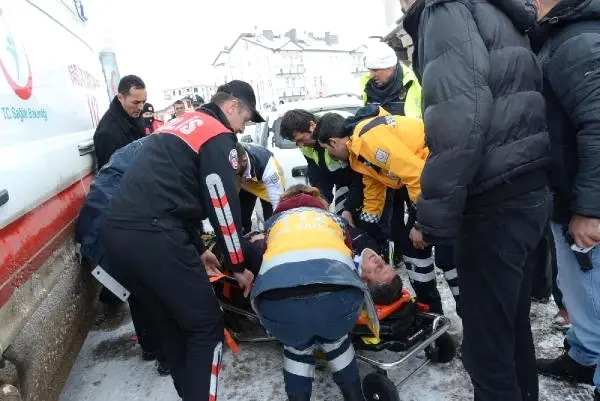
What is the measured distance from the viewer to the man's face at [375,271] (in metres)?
2.51

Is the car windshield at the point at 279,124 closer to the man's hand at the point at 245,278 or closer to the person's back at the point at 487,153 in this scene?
the man's hand at the point at 245,278

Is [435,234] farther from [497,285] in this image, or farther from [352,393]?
[352,393]

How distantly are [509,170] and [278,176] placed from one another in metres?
2.19

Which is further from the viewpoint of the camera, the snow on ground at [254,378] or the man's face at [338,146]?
the man's face at [338,146]

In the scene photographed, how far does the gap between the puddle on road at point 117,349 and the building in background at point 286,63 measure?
154 feet

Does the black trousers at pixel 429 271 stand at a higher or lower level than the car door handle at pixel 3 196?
lower

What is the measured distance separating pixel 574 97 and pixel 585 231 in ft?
1.52

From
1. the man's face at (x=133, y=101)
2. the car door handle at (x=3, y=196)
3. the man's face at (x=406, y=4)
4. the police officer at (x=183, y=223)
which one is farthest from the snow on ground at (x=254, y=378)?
the man's face at (x=406, y=4)

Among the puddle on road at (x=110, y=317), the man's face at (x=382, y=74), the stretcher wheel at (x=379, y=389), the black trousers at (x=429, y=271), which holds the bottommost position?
the puddle on road at (x=110, y=317)

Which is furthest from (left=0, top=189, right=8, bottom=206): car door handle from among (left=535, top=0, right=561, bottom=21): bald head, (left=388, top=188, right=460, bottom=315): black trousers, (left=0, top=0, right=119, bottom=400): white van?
(left=388, top=188, right=460, bottom=315): black trousers

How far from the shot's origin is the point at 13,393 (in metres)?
1.60

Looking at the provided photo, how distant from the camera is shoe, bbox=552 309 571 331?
108 inches

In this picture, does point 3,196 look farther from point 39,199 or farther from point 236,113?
point 236,113

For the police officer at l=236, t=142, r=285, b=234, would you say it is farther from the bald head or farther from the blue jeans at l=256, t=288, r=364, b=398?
the bald head
